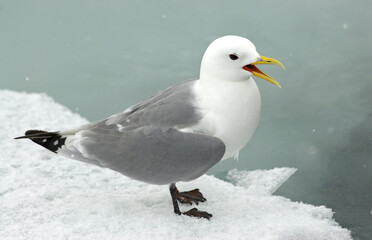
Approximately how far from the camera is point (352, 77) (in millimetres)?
4738

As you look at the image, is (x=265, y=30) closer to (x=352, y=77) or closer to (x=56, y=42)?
(x=352, y=77)

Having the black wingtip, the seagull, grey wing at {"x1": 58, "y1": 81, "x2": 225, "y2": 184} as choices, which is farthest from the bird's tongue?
the black wingtip

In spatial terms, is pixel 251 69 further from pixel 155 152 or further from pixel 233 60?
pixel 155 152

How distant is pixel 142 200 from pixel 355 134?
1520 mm

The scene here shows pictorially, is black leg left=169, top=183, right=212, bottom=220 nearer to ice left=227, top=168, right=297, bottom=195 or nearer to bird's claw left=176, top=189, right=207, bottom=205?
bird's claw left=176, top=189, right=207, bottom=205

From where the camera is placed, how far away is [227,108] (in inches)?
121

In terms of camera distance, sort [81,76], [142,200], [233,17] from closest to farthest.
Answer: [142,200]
[81,76]
[233,17]

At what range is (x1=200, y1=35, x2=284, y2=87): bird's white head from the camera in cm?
302

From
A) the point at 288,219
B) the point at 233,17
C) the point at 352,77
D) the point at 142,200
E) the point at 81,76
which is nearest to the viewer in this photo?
the point at 288,219

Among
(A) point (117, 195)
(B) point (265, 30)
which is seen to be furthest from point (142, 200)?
(B) point (265, 30)

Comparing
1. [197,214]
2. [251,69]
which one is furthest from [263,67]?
[197,214]

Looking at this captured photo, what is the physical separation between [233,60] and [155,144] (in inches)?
22.5

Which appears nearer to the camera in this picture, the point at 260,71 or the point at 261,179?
the point at 260,71

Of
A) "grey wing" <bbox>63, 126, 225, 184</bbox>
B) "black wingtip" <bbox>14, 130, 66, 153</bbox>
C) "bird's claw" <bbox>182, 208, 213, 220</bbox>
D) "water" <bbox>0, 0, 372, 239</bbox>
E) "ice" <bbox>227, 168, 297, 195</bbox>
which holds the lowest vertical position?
"bird's claw" <bbox>182, 208, 213, 220</bbox>
